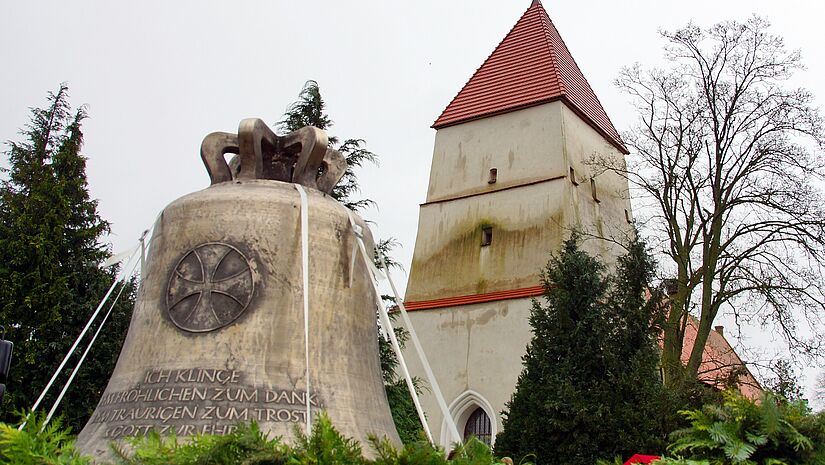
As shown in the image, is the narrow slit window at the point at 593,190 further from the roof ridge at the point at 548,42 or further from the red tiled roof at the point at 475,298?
the red tiled roof at the point at 475,298

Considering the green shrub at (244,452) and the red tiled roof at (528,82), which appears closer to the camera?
the green shrub at (244,452)

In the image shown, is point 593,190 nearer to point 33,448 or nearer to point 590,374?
point 590,374

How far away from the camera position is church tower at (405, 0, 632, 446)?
821 inches

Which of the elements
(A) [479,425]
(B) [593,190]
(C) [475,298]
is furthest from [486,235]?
(A) [479,425]

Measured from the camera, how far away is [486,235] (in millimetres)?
22781

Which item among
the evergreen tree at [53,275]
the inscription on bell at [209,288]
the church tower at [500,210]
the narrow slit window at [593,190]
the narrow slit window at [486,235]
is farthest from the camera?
the narrow slit window at [593,190]

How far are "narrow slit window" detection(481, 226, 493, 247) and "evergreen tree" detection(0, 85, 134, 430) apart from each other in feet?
31.2

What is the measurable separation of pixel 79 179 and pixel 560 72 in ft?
42.7

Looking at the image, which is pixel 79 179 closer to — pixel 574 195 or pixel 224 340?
pixel 574 195

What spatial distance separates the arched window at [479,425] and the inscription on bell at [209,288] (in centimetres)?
1565

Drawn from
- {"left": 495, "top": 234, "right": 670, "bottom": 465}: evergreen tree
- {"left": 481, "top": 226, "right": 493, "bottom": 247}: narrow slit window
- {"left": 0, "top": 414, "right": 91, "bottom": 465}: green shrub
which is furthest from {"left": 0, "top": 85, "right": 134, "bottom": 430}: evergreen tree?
{"left": 0, "top": 414, "right": 91, "bottom": 465}: green shrub

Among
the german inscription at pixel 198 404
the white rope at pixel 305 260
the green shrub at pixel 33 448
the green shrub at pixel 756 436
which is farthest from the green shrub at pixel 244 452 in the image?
the white rope at pixel 305 260

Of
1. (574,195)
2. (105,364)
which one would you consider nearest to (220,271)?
(105,364)

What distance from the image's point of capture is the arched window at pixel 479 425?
67.3ft
